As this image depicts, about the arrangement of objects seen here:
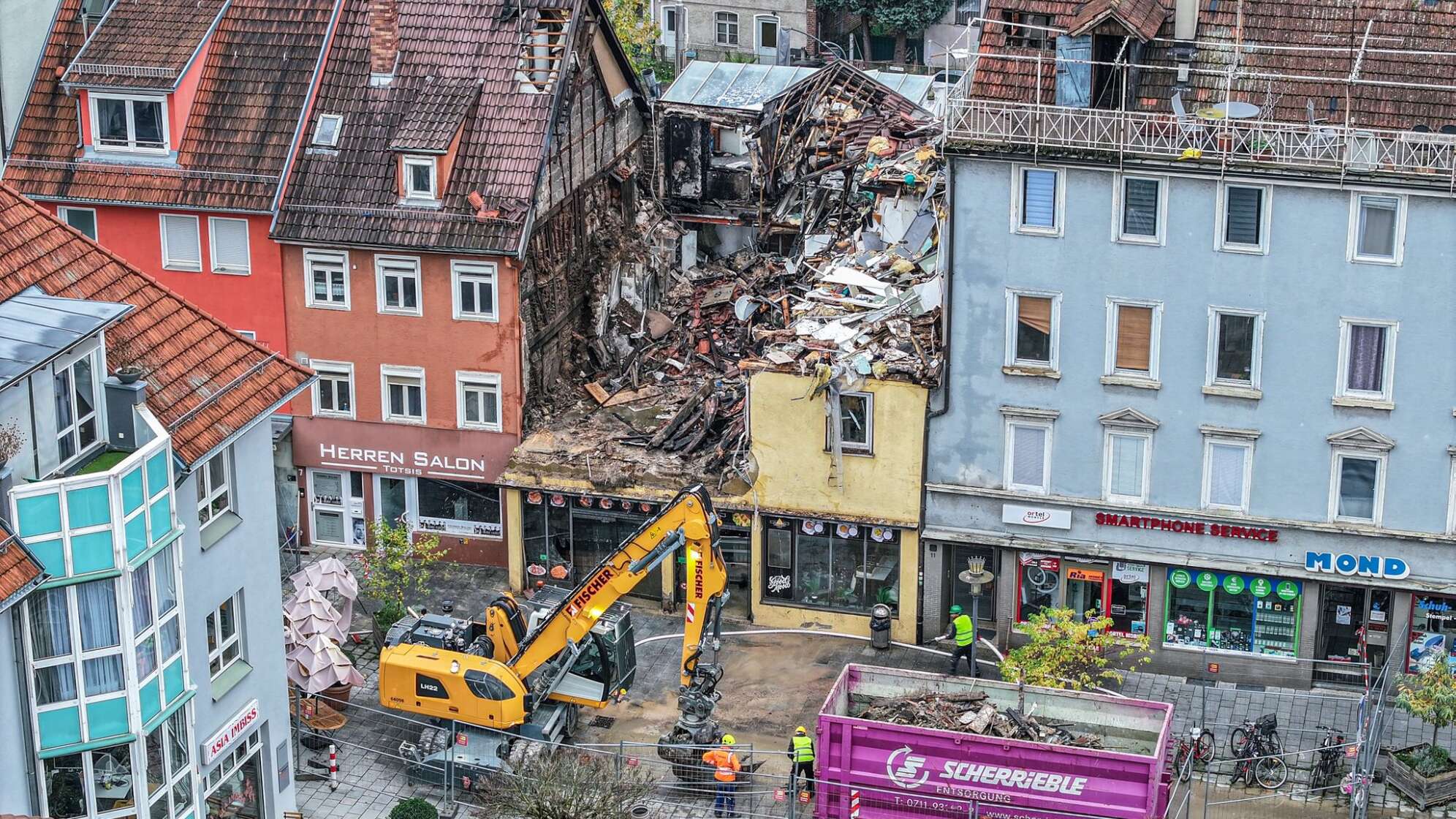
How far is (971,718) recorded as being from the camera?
47844 mm

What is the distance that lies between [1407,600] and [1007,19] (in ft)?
60.1

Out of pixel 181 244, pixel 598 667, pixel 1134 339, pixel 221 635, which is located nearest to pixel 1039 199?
pixel 1134 339

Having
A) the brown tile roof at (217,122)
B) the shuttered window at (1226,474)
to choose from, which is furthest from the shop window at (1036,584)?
the brown tile roof at (217,122)

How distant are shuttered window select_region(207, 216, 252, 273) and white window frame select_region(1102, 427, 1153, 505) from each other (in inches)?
995

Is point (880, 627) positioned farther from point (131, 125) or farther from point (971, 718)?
point (131, 125)

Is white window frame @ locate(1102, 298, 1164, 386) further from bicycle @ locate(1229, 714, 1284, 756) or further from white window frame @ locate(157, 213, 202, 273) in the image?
white window frame @ locate(157, 213, 202, 273)

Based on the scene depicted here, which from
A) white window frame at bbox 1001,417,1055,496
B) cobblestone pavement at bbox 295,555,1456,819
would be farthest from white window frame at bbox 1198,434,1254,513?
cobblestone pavement at bbox 295,555,1456,819

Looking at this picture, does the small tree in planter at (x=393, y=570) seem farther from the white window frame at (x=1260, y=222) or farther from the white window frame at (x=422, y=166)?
the white window frame at (x=1260, y=222)

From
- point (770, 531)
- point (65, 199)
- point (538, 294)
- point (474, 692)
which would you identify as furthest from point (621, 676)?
point (65, 199)

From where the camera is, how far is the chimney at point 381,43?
61.2 m

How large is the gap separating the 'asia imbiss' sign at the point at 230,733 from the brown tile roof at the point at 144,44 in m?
22.7

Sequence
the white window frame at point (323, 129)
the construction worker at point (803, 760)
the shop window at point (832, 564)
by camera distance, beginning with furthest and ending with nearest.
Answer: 1. the white window frame at point (323, 129)
2. the shop window at point (832, 564)
3. the construction worker at point (803, 760)

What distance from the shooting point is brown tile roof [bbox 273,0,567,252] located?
196 ft

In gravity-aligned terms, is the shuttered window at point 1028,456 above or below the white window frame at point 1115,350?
below
